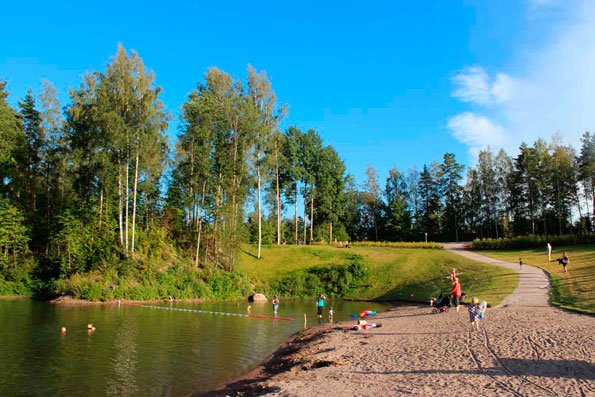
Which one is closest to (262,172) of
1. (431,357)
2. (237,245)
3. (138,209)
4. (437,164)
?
(237,245)

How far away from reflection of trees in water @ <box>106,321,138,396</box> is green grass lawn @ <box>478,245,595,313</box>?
81.7 feet

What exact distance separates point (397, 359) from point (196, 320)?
1976cm

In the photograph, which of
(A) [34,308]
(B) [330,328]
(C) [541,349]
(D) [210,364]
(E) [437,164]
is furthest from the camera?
(E) [437,164]

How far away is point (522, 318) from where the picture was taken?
2258 centimetres

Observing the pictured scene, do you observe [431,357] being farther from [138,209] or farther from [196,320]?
[138,209]

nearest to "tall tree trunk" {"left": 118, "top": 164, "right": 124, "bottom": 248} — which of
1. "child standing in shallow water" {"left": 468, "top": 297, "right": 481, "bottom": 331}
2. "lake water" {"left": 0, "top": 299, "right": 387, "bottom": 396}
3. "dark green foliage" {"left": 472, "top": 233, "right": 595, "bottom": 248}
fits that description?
"lake water" {"left": 0, "top": 299, "right": 387, "bottom": 396}

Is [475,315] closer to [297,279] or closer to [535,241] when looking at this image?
[297,279]

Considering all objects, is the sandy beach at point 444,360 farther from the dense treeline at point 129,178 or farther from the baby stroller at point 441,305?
the dense treeline at point 129,178

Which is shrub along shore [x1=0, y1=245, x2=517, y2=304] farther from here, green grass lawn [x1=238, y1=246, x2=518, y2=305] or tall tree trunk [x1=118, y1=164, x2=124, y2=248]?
tall tree trunk [x1=118, y1=164, x2=124, y2=248]

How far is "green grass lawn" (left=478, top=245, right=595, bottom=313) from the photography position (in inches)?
1038

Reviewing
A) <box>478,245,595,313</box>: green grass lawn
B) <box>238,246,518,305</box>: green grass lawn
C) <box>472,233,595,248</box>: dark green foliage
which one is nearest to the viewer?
<box>478,245,595,313</box>: green grass lawn

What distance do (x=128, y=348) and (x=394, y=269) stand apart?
37933mm

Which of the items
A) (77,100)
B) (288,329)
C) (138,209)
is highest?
(77,100)

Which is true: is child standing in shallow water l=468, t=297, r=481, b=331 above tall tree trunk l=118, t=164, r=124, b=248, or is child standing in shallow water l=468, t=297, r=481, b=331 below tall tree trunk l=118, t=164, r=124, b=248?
below
